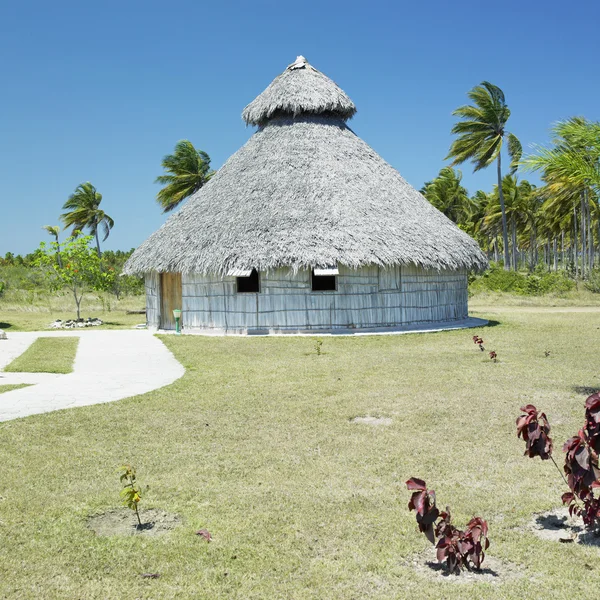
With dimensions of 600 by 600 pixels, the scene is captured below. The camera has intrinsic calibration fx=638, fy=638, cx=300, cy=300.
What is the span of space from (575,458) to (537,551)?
2.29 ft

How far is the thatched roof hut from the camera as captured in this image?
16969 millimetres

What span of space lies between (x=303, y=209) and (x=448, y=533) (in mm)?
14860

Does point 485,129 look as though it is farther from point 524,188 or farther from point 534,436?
point 534,436

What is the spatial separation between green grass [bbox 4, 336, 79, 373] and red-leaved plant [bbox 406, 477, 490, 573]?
9.00 m

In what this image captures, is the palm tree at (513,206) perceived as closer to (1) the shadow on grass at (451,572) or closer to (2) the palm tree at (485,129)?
(2) the palm tree at (485,129)

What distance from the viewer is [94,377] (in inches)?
411

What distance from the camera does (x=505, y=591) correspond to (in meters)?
3.41

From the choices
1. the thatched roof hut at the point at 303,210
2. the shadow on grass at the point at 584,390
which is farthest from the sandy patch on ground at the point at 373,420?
the thatched roof hut at the point at 303,210

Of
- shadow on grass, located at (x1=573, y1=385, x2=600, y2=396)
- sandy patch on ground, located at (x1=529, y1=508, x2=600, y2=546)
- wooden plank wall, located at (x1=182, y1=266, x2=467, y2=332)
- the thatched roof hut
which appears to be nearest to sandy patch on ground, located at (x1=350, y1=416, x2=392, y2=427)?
sandy patch on ground, located at (x1=529, y1=508, x2=600, y2=546)

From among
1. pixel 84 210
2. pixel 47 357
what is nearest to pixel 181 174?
pixel 84 210

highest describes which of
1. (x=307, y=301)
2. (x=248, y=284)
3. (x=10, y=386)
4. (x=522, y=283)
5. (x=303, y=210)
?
(x=303, y=210)

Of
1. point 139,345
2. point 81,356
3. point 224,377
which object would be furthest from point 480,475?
point 139,345

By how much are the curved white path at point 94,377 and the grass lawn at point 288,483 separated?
54 centimetres

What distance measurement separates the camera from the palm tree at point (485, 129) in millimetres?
40844
